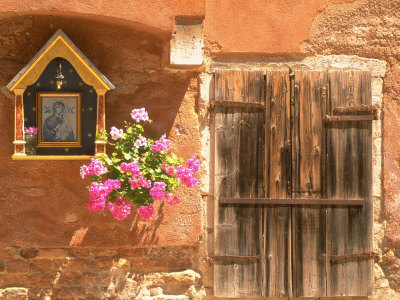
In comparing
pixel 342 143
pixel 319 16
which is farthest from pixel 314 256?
pixel 319 16

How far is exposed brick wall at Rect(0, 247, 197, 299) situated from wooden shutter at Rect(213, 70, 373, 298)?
0.80m

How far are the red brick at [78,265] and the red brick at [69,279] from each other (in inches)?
1.5

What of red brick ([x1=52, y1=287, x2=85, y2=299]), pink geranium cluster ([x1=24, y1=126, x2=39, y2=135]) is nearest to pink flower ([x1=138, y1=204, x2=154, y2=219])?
red brick ([x1=52, y1=287, x2=85, y2=299])

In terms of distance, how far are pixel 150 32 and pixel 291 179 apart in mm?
1579

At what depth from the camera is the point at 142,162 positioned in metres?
4.11

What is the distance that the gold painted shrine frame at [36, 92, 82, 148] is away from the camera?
418 centimetres

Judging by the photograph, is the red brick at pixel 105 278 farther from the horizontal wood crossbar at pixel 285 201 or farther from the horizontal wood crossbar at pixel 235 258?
the horizontal wood crossbar at pixel 285 201

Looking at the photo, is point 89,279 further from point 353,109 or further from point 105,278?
point 353,109

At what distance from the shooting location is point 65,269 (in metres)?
4.36

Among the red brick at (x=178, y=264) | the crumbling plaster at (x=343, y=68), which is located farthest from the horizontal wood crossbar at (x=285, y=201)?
the red brick at (x=178, y=264)

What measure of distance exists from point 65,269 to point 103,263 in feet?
0.95

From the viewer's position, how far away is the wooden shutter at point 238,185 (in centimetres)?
440

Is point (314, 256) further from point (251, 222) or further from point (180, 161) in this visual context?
point (180, 161)

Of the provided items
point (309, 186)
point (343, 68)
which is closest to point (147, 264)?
point (309, 186)
